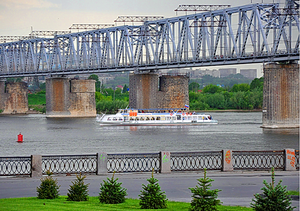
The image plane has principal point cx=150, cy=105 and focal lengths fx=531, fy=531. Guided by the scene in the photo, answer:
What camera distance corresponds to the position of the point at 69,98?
129875 millimetres

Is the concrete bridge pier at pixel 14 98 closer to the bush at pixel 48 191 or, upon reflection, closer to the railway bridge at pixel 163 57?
the railway bridge at pixel 163 57

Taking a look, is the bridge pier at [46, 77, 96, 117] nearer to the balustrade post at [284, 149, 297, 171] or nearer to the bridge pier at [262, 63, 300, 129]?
the bridge pier at [262, 63, 300, 129]

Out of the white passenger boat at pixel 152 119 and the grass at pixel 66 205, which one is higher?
the white passenger boat at pixel 152 119

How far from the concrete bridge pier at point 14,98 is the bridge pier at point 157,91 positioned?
180 ft

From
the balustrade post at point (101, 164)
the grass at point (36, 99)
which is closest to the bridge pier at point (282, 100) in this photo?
the balustrade post at point (101, 164)

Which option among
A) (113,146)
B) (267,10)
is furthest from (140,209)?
(267,10)

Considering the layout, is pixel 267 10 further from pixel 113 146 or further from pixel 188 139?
pixel 113 146

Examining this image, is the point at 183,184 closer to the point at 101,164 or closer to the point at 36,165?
the point at 101,164

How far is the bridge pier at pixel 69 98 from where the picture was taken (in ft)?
415

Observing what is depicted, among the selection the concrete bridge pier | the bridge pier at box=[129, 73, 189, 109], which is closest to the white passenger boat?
the bridge pier at box=[129, 73, 189, 109]

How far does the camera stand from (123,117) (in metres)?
95.9

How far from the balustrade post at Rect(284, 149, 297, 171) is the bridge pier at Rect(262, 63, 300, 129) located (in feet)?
158

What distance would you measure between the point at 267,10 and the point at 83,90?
208 ft

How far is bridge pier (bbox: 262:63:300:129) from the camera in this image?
73875 mm
